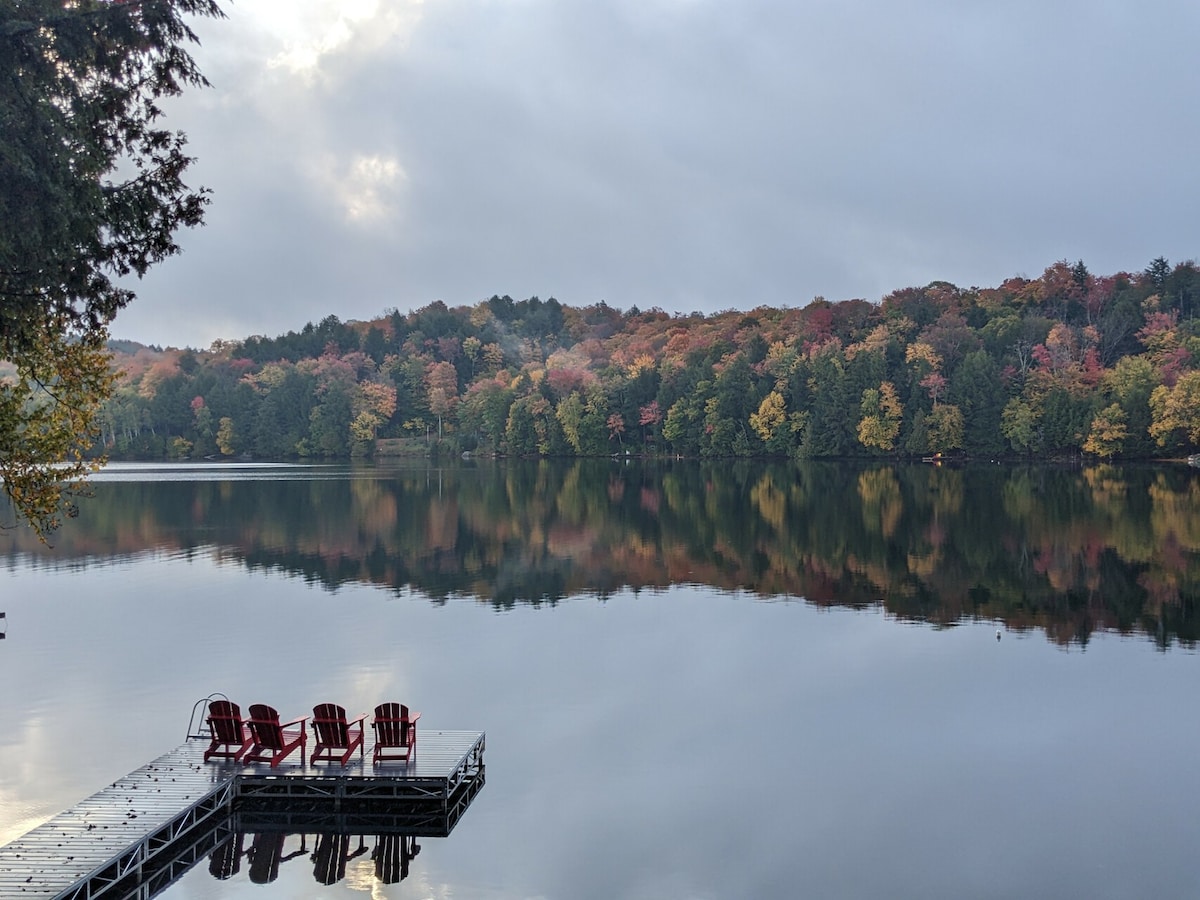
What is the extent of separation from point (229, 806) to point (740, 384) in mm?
104290

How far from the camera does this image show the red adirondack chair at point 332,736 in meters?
13.8

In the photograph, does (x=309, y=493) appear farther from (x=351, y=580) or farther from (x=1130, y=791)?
(x=1130, y=791)

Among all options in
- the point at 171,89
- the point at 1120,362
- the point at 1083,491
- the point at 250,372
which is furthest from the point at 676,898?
the point at 250,372

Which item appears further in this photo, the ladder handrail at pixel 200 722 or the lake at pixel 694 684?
the ladder handrail at pixel 200 722

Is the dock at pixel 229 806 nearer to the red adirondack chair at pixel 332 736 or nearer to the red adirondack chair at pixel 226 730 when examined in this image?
the red adirondack chair at pixel 332 736

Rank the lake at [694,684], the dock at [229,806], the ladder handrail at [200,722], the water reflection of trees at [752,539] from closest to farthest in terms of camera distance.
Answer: the dock at [229,806]
the lake at [694,684]
the ladder handrail at [200,722]
the water reflection of trees at [752,539]

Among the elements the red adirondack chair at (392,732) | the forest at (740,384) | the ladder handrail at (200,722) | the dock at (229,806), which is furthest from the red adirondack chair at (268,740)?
the forest at (740,384)

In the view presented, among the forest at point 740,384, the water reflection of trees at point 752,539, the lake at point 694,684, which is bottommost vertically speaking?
the lake at point 694,684

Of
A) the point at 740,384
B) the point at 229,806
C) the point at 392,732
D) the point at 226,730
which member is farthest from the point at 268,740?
the point at 740,384

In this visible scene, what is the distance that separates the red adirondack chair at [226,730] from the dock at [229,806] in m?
0.28

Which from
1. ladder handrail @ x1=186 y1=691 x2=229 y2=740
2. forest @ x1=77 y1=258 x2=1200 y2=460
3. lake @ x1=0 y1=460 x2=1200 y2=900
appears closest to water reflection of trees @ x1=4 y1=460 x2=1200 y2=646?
lake @ x1=0 y1=460 x2=1200 y2=900

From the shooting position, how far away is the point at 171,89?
11.7 meters

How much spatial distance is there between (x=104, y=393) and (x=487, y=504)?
4419 centimetres

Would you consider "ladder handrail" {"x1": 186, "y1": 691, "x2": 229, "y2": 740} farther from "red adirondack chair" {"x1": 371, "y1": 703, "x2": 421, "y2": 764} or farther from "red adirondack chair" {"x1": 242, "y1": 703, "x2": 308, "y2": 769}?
"red adirondack chair" {"x1": 371, "y1": 703, "x2": 421, "y2": 764}
